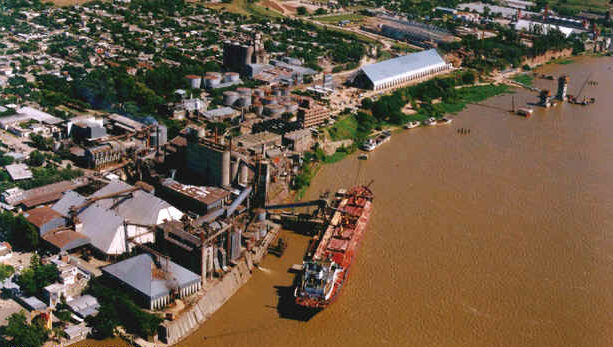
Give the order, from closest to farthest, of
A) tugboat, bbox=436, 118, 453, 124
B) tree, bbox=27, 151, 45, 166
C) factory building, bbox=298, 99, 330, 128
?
tree, bbox=27, 151, 45, 166, factory building, bbox=298, 99, 330, 128, tugboat, bbox=436, 118, 453, 124

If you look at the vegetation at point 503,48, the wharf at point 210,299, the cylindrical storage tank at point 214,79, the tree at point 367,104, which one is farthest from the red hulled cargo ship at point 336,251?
the vegetation at point 503,48

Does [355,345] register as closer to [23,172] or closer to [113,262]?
[113,262]

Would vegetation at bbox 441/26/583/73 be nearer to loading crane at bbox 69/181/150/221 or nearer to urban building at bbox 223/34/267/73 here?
urban building at bbox 223/34/267/73

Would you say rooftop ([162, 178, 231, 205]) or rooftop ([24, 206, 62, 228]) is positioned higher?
rooftop ([162, 178, 231, 205])

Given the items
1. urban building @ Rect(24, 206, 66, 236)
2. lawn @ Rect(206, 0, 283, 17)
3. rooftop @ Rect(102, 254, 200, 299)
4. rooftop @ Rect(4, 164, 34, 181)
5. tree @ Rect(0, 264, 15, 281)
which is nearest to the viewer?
rooftop @ Rect(102, 254, 200, 299)

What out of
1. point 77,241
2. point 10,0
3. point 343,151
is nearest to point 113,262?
point 77,241

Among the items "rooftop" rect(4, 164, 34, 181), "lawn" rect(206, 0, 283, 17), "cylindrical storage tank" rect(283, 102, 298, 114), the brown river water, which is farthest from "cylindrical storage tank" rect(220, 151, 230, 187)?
"lawn" rect(206, 0, 283, 17)

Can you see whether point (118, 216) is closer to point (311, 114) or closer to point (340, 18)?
point (311, 114)

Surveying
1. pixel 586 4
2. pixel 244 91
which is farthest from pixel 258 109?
pixel 586 4
